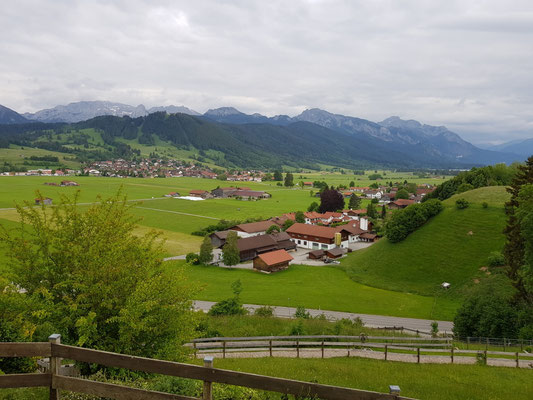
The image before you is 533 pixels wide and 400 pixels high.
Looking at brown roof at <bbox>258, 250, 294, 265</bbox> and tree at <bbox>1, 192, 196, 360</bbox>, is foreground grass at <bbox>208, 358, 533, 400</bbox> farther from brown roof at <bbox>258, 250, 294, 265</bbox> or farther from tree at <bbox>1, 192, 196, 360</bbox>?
brown roof at <bbox>258, 250, 294, 265</bbox>

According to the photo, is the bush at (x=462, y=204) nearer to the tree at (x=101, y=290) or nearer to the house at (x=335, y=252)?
the house at (x=335, y=252)

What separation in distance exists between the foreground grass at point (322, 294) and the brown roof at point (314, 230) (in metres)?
19.4

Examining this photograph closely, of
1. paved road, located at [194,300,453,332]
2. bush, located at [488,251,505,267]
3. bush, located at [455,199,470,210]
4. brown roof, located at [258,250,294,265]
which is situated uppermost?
bush, located at [455,199,470,210]

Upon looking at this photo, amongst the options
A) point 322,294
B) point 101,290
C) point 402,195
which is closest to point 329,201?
point 402,195

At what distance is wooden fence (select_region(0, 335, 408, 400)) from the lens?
5559 mm

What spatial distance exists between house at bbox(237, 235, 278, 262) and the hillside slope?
58.0 feet

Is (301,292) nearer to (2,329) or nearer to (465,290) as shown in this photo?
(465,290)

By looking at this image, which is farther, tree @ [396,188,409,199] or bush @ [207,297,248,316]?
tree @ [396,188,409,199]

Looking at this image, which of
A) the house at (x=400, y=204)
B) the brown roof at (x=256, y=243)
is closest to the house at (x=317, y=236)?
the brown roof at (x=256, y=243)

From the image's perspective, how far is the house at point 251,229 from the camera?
89688mm

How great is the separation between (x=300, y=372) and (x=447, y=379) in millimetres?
6369

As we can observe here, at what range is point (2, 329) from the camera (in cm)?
1185

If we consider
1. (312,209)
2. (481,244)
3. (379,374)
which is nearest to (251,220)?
(312,209)

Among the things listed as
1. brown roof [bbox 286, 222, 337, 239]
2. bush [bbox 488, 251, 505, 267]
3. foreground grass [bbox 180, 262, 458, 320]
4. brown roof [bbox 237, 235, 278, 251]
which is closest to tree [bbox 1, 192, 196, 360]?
foreground grass [bbox 180, 262, 458, 320]
